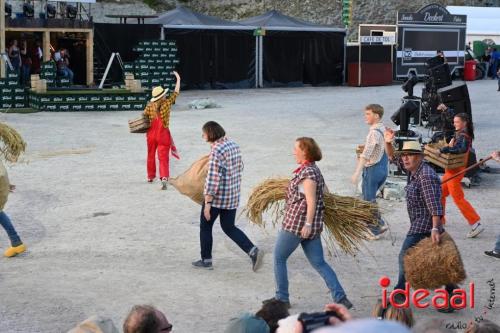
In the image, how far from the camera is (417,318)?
710 centimetres

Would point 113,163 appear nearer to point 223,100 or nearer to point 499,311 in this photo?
point 499,311

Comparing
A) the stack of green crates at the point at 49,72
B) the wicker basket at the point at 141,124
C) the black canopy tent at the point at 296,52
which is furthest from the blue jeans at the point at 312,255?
the black canopy tent at the point at 296,52

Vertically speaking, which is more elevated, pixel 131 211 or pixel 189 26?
pixel 189 26

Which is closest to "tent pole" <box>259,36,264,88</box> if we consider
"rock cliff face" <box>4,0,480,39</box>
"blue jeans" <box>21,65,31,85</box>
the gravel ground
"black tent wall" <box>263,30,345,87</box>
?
"black tent wall" <box>263,30,345,87</box>

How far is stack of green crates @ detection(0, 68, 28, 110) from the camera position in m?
24.5

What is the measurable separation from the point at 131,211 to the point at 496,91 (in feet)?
78.0

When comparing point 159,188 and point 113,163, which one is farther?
point 113,163

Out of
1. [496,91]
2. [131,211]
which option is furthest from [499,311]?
[496,91]

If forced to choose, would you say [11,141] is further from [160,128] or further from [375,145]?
[375,145]

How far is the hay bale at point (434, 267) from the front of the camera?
22.2 feet

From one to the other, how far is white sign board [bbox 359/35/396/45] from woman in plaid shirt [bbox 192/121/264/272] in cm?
2830

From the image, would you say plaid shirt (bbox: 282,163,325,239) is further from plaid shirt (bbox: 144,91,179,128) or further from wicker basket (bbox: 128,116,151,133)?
wicker basket (bbox: 128,116,151,133)

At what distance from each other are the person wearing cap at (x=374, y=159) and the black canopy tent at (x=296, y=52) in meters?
25.0

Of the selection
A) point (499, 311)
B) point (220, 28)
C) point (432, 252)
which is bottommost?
point (499, 311)
